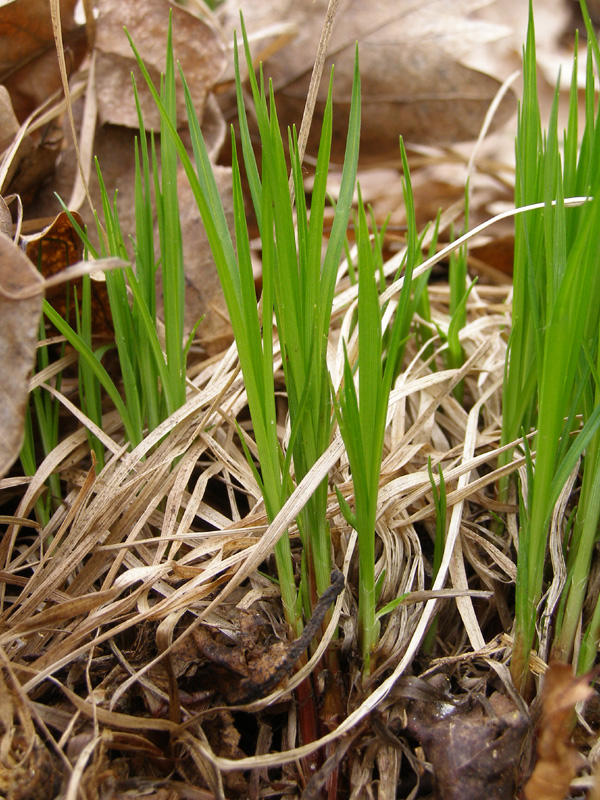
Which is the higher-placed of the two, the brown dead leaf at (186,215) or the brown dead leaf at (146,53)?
the brown dead leaf at (146,53)

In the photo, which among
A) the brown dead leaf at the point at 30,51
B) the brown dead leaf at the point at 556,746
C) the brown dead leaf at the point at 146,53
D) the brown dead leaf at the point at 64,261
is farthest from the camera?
the brown dead leaf at the point at 146,53

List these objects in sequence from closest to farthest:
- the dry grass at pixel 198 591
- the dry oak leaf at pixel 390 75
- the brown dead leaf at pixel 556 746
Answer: the brown dead leaf at pixel 556 746
the dry grass at pixel 198 591
the dry oak leaf at pixel 390 75

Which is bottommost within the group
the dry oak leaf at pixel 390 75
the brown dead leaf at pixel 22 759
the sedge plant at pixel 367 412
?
the brown dead leaf at pixel 22 759

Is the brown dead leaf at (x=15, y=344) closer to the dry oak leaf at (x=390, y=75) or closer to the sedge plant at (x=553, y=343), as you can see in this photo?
the sedge plant at (x=553, y=343)

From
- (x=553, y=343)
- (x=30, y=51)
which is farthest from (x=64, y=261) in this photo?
(x=553, y=343)

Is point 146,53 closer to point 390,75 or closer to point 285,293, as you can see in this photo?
point 390,75

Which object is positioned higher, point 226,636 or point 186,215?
point 186,215

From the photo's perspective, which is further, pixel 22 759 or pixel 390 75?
pixel 390 75

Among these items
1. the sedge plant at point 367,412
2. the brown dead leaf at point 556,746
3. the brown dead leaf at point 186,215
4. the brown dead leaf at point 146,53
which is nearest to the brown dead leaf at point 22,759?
the sedge plant at point 367,412

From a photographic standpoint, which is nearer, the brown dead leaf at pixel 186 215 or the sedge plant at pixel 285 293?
the sedge plant at pixel 285 293
